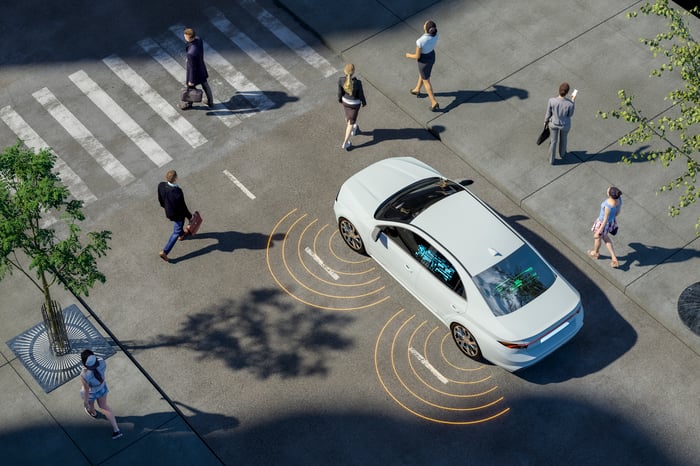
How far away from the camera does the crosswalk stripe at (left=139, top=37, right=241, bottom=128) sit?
20766 millimetres

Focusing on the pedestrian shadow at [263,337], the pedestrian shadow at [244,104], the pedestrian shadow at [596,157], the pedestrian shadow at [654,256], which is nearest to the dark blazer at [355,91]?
the pedestrian shadow at [244,104]

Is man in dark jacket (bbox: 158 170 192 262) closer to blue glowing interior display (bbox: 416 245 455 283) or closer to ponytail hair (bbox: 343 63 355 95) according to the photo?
ponytail hair (bbox: 343 63 355 95)

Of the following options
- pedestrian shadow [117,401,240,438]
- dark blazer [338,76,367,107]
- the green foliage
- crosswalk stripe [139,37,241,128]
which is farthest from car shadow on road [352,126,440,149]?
the green foliage

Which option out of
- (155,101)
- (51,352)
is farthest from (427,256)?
(155,101)

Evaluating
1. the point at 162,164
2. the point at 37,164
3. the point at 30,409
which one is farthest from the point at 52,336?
the point at 162,164

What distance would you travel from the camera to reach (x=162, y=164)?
1988cm

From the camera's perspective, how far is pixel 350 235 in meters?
18.0

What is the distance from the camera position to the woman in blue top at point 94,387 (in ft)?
47.8

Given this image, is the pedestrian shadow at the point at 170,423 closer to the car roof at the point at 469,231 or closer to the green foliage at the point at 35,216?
the green foliage at the point at 35,216

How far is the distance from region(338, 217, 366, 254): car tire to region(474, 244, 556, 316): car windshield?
2.97 meters

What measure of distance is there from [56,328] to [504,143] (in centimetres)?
999

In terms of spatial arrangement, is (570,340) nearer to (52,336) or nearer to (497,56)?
(497,56)

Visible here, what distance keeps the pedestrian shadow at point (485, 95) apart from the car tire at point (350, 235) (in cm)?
422

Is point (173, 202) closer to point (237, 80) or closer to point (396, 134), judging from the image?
point (237, 80)
